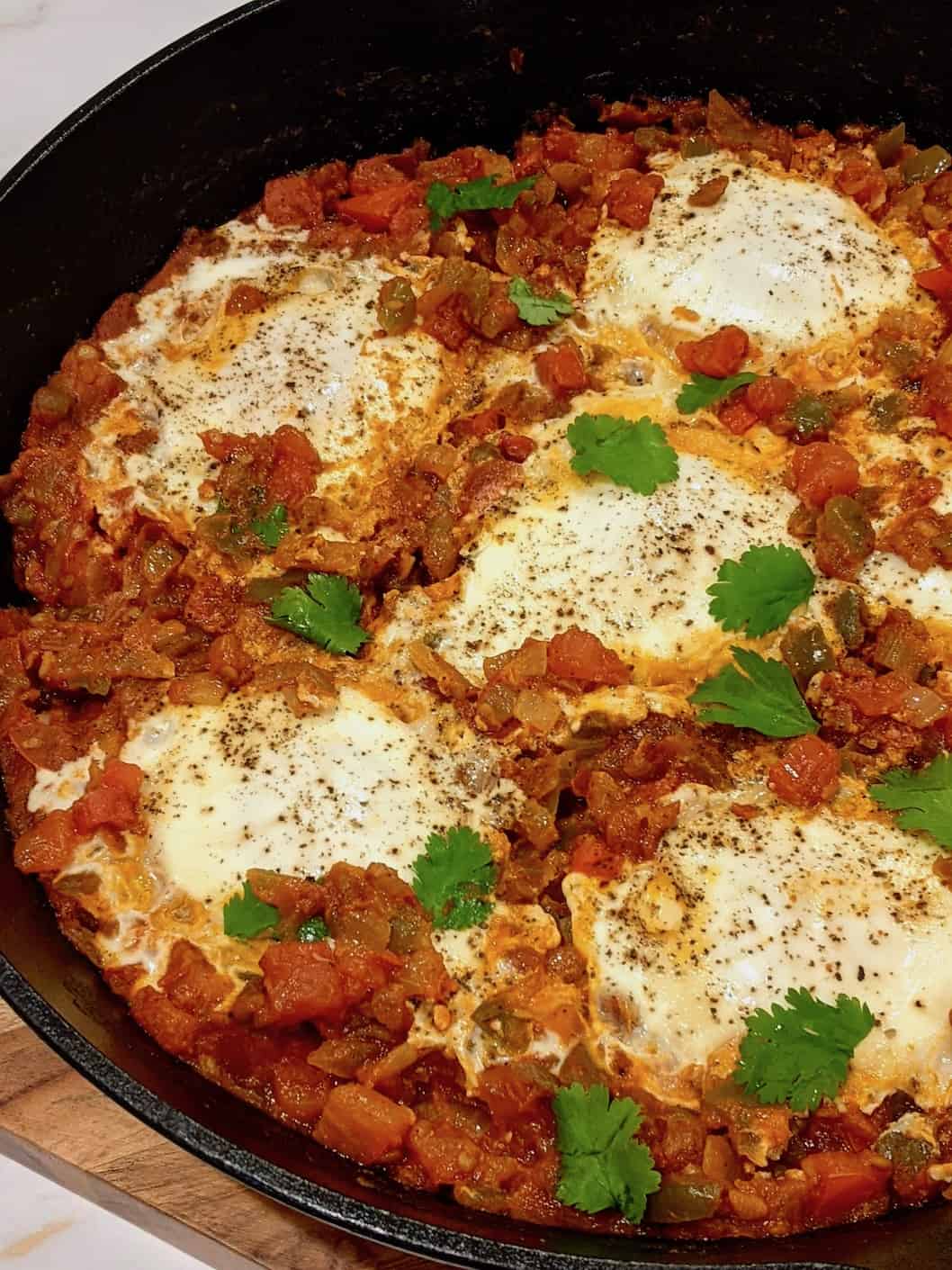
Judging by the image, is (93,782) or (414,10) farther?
(414,10)

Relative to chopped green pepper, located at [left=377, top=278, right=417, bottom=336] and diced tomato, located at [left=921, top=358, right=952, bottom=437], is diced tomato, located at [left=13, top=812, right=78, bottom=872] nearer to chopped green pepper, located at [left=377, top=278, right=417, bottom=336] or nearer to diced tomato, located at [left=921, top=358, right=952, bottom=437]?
chopped green pepper, located at [left=377, top=278, right=417, bottom=336]

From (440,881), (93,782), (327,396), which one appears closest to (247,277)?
(327,396)

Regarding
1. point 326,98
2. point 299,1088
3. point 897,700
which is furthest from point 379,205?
point 299,1088

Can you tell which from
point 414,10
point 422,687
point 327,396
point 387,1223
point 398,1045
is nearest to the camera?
point 387,1223

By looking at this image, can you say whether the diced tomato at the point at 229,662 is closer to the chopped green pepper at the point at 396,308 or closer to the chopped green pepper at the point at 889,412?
the chopped green pepper at the point at 396,308

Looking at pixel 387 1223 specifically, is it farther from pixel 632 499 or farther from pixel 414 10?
pixel 414 10

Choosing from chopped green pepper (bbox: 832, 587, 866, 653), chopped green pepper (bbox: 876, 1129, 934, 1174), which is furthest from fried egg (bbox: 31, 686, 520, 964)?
chopped green pepper (bbox: 876, 1129, 934, 1174)

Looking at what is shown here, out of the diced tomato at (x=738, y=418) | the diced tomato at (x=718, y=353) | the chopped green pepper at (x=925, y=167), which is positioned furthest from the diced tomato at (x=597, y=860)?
the chopped green pepper at (x=925, y=167)
